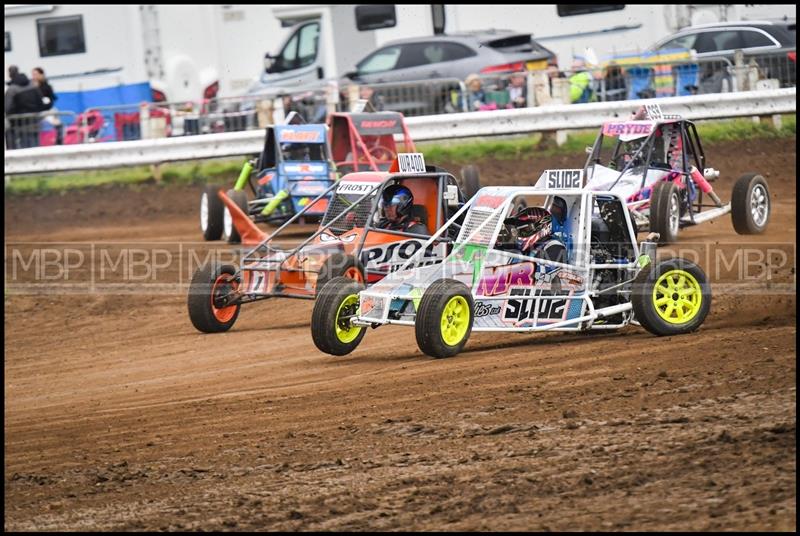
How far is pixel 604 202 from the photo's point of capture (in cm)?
970

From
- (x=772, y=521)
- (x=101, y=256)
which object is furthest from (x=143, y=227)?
(x=772, y=521)

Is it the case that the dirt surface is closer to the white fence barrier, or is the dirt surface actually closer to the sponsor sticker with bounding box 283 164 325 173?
the sponsor sticker with bounding box 283 164 325 173

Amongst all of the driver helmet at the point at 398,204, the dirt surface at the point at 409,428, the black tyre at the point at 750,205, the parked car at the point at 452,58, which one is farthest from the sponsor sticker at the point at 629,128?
the parked car at the point at 452,58

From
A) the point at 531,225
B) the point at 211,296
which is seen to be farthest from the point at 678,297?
the point at 211,296

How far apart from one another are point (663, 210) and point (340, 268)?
383 cm

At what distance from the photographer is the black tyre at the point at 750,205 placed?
44.1 feet

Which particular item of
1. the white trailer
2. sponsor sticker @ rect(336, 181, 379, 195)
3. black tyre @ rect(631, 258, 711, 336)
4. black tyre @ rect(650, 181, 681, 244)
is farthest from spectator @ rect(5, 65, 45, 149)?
black tyre @ rect(631, 258, 711, 336)

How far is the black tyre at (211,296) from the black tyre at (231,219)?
3.98m

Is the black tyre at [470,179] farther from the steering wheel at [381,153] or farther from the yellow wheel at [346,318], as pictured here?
the yellow wheel at [346,318]

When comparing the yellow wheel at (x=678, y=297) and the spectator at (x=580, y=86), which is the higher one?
the spectator at (x=580, y=86)

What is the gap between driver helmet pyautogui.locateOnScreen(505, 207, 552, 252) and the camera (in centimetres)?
942

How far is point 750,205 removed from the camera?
1345 cm

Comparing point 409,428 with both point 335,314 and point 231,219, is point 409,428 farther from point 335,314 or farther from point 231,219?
point 231,219

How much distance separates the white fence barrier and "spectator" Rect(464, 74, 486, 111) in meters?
0.45
